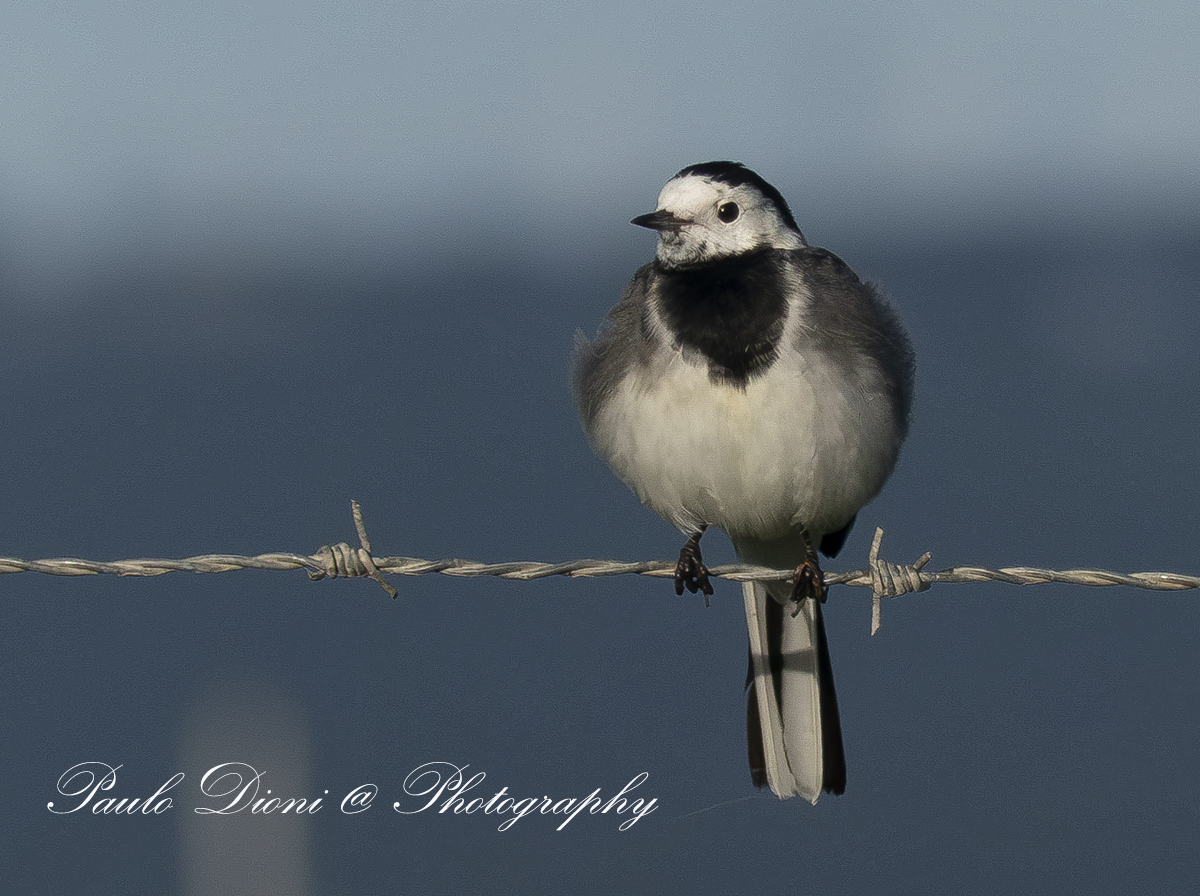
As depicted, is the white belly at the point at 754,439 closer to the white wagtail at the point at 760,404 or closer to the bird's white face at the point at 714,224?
the white wagtail at the point at 760,404

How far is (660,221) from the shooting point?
463cm

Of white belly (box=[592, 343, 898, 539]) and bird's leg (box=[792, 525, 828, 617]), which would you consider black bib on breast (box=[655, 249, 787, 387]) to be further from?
bird's leg (box=[792, 525, 828, 617])

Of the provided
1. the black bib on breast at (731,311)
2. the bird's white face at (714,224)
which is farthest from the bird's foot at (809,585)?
the bird's white face at (714,224)

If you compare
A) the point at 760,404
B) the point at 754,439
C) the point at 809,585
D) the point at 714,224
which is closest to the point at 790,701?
the point at 809,585

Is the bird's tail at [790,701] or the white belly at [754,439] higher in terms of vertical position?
the white belly at [754,439]

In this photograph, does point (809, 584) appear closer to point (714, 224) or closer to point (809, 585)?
point (809, 585)

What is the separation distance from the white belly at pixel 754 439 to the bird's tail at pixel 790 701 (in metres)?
0.45

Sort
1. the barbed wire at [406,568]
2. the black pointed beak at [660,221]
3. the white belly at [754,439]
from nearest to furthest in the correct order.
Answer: the barbed wire at [406,568] < the white belly at [754,439] < the black pointed beak at [660,221]

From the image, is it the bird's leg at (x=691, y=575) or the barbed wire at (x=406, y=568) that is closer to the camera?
the barbed wire at (x=406, y=568)

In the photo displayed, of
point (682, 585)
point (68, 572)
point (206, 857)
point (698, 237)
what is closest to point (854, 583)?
point (682, 585)

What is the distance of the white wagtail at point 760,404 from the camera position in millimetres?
4203

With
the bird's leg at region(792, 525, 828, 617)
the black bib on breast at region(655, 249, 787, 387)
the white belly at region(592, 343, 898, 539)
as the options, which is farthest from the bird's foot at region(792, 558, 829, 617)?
the black bib on breast at region(655, 249, 787, 387)

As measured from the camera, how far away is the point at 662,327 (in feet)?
14.3

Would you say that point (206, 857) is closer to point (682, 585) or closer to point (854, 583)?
point (682, 585)
